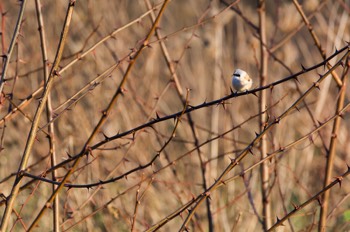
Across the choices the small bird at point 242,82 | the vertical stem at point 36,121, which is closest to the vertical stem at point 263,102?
the small bird at point 242,82

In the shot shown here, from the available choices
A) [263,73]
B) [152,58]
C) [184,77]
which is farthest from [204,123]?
[263,73]

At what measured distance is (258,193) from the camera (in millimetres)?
5680

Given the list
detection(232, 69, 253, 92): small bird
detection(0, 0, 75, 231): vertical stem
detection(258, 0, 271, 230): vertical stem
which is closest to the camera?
detection(0, 0, 75, 231): vertical stem

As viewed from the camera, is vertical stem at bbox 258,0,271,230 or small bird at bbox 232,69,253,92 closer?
small bird at bbox 232,69,253,92

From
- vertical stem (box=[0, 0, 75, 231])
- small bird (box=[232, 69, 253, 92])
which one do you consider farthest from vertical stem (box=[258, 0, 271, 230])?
vertical stem (box=[0, 0, 75, 231])

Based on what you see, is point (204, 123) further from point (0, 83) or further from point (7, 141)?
point (0, 83)

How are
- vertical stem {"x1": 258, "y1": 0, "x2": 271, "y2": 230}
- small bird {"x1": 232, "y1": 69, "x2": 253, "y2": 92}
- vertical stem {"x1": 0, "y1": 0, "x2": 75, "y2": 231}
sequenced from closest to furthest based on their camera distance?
vertical stem {"x1": 0, "y1": 0, "x2": 75, "y2": 231}
small bird {"x1": 232, "y1": 69, "x2": 253, "y2": 92}
vertical stem {"x1": 258, "y1": 0, "x2": 271, "y2": 230}

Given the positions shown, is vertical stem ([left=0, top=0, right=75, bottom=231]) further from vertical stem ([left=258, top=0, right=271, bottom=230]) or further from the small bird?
vertical stem ([left=258, top=0, right=271, bottom=230])

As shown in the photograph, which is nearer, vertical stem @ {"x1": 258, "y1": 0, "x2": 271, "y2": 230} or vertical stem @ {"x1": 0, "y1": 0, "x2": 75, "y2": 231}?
vertical stem @ {"x1": 0, "y1": 0, "x2": 75, "y2": 231}

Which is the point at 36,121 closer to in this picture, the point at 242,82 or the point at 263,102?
the point at 242,82

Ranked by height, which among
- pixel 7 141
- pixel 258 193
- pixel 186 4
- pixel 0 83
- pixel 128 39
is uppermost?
pixel 186 4

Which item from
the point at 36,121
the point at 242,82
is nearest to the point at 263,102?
the point at 242,82

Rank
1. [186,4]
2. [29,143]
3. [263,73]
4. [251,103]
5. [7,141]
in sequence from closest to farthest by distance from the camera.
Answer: [29,143] < [263,73] < [7,141] < [251,103] < [186,4]

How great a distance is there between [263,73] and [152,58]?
8.90 feet
